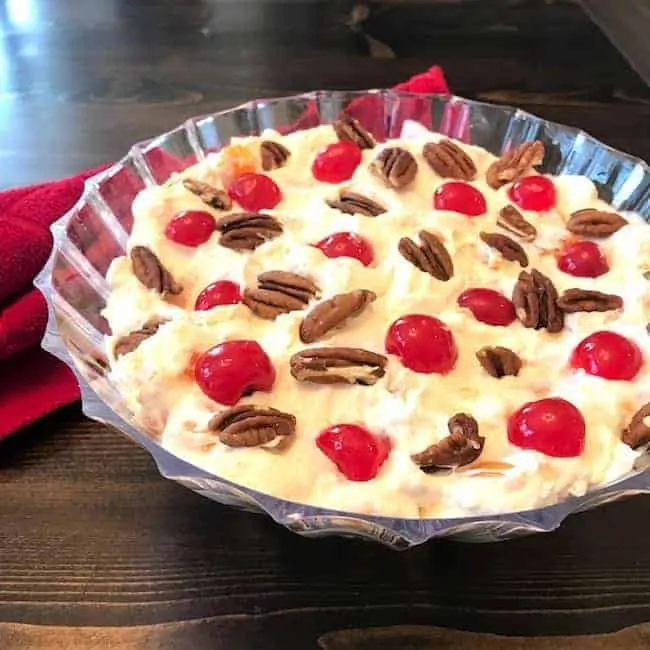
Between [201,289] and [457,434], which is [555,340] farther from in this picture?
[201,289]

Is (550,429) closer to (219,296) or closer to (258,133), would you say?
(219,296)

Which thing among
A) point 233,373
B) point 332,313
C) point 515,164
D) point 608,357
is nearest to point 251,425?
point 233,373

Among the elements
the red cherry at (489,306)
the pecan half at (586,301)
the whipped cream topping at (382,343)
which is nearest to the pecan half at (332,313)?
the whipped cream topping at (382,343)

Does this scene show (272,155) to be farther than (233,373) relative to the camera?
Yes

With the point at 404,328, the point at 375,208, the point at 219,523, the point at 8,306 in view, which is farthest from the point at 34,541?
the point at 375,208

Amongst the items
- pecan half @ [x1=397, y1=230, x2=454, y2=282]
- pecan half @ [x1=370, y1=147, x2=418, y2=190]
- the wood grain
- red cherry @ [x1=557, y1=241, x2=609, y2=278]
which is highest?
pecan half @ [x1=370, y1=147, x2=418, y2=190]

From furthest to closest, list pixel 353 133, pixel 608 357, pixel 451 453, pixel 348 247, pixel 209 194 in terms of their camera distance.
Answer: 1. pixel 353 133
2. pixel 209 194
3. pixel 348 247
4. pixel 608 357
5. pixel 451 453

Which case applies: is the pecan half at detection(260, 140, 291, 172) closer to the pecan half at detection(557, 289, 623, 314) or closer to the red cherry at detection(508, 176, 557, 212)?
the red cherry at detection(508, 176, 557, 212)

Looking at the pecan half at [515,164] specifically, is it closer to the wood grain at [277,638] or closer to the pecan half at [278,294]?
the pecan half at [278,294]

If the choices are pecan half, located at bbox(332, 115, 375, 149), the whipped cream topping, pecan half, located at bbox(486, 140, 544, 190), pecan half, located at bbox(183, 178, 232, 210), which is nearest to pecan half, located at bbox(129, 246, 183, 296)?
the whipped cream topping
